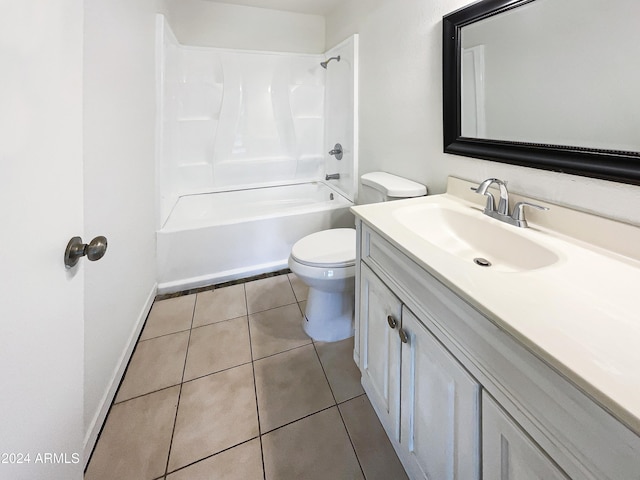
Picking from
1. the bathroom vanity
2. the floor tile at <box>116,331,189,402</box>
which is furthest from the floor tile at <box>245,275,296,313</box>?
the bathroom vanity

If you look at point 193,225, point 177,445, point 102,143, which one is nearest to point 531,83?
point 102,143

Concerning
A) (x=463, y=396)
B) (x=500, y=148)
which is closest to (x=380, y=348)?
(x=463, y=396)

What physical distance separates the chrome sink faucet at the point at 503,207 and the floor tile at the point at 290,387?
0.99 m

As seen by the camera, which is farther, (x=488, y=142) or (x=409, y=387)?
(x=488, y=142)

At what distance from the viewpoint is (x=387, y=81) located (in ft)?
5.99

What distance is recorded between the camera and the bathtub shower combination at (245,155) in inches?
84.2

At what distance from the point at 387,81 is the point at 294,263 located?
4.11ft

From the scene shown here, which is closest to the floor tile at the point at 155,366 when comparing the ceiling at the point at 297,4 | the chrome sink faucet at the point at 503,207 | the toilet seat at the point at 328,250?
the toilet seat at the point at 328,250

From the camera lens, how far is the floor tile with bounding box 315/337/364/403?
1330 millimetres

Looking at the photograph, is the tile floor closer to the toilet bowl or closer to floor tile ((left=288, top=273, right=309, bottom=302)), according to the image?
the toilet bowl

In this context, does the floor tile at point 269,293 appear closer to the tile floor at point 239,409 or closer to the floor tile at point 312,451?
A: the tile floor at point 239,409

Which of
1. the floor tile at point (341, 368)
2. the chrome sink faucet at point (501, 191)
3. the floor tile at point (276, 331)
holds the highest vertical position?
the chrome sink faucet at point (501, 191)

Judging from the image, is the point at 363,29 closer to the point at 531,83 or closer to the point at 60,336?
the point at 531,83

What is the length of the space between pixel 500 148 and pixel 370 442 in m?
1.19
